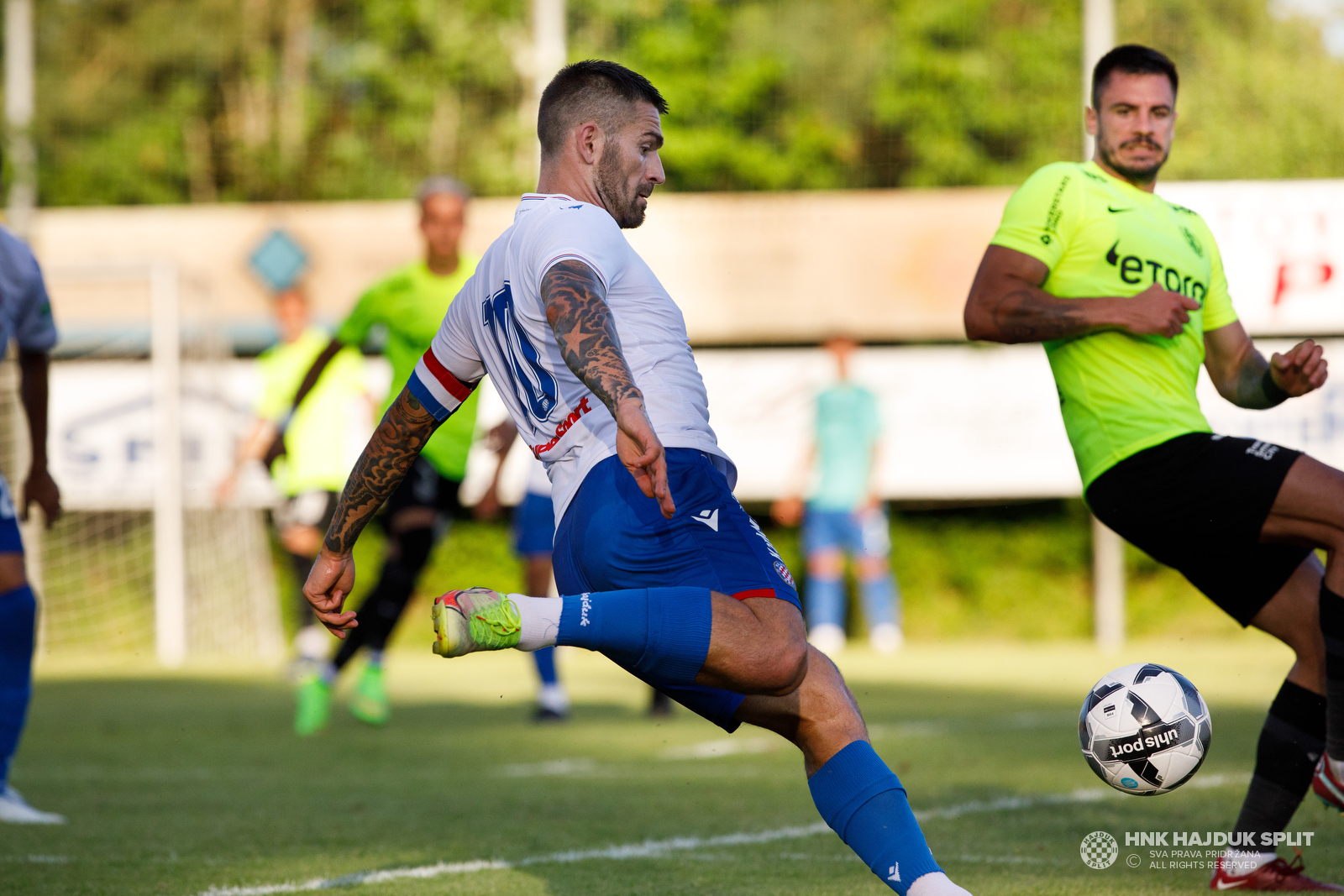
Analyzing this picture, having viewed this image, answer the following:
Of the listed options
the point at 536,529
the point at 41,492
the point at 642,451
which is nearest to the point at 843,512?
the point at 536,529

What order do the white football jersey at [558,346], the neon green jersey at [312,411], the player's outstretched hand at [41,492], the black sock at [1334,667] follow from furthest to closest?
the neon green jersey at [312,411]
the player's outstretched hand at [41,492]
the black sock at [1334,667]
the white football jersey at [558,346]

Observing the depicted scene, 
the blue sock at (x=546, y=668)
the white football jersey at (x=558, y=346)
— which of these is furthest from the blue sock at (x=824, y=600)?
the white football jersey at (x=558, y=346)

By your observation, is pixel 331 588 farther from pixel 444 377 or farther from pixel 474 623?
pixel 474 623

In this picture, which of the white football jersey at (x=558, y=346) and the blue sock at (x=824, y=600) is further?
the blue sock at (x=824, y=600)

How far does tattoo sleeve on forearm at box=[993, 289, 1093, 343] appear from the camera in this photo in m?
3.96

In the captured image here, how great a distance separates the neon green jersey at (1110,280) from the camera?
4.00m

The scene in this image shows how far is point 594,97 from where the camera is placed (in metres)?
3.21

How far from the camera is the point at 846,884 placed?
13.0 feet

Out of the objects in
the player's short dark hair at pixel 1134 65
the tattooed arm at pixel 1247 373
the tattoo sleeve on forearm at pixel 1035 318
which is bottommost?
the tattooed arm at pixel 1247 373

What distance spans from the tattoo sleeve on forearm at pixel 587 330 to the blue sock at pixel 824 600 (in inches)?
389

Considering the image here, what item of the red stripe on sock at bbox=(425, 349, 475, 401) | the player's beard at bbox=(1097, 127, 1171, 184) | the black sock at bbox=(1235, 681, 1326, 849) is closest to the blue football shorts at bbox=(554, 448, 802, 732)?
the red stripe on sock at bbox=(425, 349, 475, 401)

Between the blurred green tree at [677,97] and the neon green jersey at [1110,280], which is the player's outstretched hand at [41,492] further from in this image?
the blurred green tree at [677,97]

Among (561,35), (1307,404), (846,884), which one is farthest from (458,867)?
(561,35)

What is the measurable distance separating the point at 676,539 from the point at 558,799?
2.65 meters
